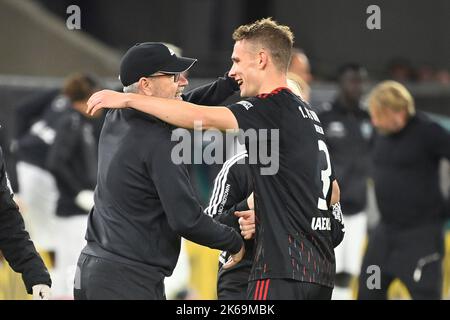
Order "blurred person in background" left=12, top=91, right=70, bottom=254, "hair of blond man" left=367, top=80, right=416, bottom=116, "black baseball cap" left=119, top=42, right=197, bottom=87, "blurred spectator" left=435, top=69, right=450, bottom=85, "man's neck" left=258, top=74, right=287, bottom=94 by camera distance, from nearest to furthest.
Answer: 1. "black baseball cap" left=119, top=42, right=197, bottom=87
2. "man's neck" left=258, top=74, right=287, bottom=94
3. "hair of blond man" left=367, top=80, right=416, bottom=116
4. "blurred person in background" left=12, top=91, right=70, bottom=254
5. "blurred spectator" left=435, top=69, right=450, bottom=85

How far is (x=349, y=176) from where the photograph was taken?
10930 mm

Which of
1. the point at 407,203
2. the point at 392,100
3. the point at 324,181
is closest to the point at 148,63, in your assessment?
the point at 324,181

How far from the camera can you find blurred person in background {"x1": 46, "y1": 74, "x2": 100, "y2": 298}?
34.4ft

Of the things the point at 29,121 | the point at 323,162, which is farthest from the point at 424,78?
the point at 323,162

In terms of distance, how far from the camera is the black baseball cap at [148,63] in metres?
5.71

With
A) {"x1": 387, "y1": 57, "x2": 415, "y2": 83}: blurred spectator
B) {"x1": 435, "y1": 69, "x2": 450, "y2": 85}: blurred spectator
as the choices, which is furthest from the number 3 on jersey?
{"x1": 435, "y1": 69, "x2": 450, "y2": 85}: blurred spectator

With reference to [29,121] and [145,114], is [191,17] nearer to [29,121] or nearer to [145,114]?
[29,121]

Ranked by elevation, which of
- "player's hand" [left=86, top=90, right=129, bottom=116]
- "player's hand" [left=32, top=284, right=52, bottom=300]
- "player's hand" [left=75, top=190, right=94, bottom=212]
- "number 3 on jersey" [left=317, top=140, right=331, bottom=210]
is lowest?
"player's hand" [left=75, top=190, right=94, bottom=212]

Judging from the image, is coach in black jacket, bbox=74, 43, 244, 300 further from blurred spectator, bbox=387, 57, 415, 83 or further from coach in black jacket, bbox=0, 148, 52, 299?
blurred spectator, bbox=387, 57, 415, 83

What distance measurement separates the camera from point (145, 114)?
569cm

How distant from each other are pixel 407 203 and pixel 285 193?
11.7 ft

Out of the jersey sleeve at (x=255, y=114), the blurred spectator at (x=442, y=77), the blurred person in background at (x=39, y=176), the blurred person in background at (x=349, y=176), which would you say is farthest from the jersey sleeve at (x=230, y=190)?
the blurred spectator at (x=442, y=77)

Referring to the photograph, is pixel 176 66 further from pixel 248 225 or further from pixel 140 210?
pixel 248 225

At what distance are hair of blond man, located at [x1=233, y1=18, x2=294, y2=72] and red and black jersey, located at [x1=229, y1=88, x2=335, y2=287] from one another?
22cm
